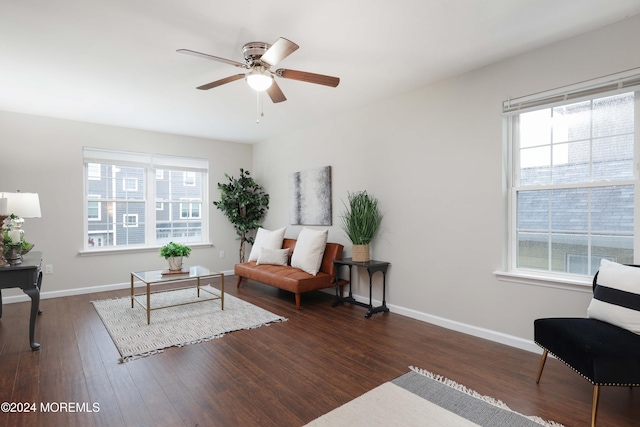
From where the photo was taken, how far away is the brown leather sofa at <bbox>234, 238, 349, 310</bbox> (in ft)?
13.2

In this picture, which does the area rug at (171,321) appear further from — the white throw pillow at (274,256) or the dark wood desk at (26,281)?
the white throw pillow at (274,256)

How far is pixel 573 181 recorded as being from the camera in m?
2.68

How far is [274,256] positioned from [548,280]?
10.9 ft

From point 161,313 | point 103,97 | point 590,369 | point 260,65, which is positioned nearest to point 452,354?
point 590,369

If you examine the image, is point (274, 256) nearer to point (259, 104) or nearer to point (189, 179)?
point (259, 104)

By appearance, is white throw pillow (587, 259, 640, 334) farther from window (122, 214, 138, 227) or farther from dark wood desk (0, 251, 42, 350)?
window (122, 214, 138, 227)

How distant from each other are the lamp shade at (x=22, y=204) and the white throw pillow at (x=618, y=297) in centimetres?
506

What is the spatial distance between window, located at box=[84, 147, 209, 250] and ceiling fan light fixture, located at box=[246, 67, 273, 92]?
11.5 feet

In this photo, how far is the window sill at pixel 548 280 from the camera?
251 centimetres

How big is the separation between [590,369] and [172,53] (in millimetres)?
3637

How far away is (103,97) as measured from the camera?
3809 millimetres

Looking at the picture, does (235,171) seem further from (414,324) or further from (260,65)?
(414,324)

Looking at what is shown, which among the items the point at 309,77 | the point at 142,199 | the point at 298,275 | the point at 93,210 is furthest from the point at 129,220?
the point at 309,77

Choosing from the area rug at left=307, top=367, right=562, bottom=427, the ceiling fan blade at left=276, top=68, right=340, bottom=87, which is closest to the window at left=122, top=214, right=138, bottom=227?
the ceiling fan blade at left=276, top=68, right=340, bottom=87
